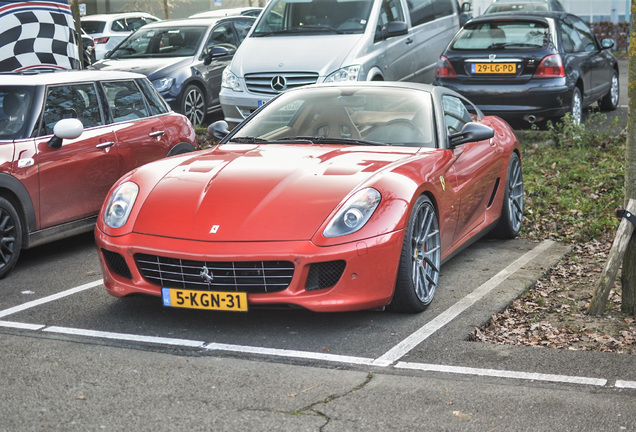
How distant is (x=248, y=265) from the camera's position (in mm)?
5348

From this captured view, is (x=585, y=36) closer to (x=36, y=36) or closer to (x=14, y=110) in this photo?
(x=36, y=36)

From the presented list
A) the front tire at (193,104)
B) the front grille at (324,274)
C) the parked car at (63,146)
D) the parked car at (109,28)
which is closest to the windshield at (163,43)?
the front tire at (193,104)

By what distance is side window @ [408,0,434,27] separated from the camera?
1409 cm

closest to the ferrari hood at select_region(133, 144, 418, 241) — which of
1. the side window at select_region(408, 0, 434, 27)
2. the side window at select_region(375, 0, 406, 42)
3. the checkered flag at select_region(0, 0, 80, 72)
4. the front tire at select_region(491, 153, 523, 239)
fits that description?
the front tire at select_region(491, 153, 523, 239)

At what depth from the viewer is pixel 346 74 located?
1181 centimetres

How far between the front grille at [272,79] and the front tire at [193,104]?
1.94 meters

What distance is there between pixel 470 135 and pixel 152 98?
359 centimetres

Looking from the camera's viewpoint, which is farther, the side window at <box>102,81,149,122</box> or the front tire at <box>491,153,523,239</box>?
the side window at <box>102,81,149,122</box>

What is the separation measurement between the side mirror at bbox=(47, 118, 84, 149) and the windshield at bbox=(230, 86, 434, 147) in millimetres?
1286

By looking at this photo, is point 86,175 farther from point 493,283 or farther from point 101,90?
point 493,283

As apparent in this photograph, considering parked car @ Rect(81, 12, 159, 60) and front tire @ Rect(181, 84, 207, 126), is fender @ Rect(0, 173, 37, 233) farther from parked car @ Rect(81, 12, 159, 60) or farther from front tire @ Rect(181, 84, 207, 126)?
parked car @ Rect(81, 12, 159, 60)

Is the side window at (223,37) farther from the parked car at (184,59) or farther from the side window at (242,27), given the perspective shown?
the side window at (242,27)

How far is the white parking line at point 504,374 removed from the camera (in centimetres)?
472

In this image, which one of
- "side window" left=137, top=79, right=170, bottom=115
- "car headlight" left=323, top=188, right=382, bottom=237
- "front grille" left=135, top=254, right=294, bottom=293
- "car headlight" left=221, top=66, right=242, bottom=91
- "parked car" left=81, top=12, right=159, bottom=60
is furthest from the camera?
"parked car" left=81, top=12, right=159, bottom=60
